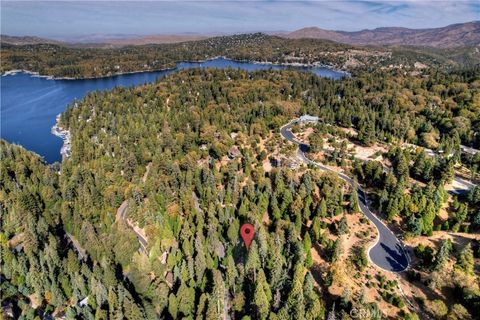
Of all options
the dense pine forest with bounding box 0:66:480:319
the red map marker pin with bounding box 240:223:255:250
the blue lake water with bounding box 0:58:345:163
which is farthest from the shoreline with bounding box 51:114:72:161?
the red map marker pin with bounding box 240:223:255:250

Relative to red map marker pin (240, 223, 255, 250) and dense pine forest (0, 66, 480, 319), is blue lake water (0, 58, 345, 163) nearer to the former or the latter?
dense pine forest (0, 66, 480, 319)

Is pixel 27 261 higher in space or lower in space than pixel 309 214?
lower

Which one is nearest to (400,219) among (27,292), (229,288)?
(229,288)

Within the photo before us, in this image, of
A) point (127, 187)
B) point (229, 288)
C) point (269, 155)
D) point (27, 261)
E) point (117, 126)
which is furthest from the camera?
point (117, 126)

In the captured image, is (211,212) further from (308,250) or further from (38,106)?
(38,106)

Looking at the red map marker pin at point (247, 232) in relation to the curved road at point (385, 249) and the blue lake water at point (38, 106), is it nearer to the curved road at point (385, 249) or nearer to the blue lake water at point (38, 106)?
the curved road at point (385, 249)

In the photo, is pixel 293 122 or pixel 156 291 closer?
pixel 156 291

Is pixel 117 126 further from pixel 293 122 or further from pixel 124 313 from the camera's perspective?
pixel 124 313
